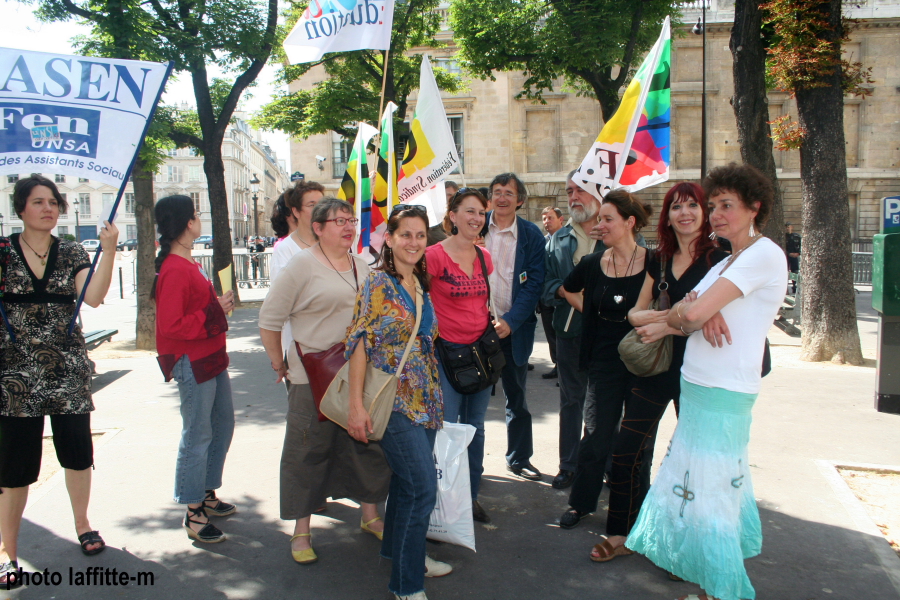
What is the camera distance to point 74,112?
341cm

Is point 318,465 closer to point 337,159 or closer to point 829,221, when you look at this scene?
point 829,221

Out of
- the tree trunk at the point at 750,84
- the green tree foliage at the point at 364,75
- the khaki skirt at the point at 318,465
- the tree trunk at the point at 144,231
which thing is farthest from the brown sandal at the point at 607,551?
the green tree foliage at the point at 364,75

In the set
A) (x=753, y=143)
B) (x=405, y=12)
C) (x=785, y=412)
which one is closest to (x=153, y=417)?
(x=785, y=412)

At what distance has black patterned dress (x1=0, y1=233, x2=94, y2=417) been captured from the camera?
3.22 metres

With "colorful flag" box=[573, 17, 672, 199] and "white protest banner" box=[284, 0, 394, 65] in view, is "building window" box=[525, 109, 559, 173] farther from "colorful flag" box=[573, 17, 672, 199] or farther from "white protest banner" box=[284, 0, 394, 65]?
"colorful flag" box=[573, 17, 672, 199]

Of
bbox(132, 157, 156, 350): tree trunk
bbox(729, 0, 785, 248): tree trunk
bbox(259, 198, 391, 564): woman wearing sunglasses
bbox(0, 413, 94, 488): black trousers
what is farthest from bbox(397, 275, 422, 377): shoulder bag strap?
bbox(132, 157, 156, 350): tree trunk

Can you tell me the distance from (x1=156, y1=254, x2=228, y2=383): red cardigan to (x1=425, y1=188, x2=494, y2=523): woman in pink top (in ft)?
4.33

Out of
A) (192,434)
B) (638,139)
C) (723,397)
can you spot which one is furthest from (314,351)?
(638,139)

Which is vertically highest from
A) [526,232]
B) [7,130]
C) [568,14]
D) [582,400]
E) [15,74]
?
[568,14]

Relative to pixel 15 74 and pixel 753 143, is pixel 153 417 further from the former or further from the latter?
pixel 753 143

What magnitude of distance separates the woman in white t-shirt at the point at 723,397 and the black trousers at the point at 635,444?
12.5 inches

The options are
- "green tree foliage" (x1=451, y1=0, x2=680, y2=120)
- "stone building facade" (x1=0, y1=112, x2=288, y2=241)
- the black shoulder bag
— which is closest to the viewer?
the black shoulder bag

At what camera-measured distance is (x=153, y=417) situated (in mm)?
6191

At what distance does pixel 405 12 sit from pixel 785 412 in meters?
16.3
